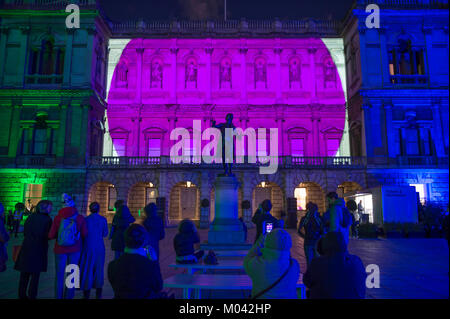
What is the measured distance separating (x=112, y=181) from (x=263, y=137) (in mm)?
12760

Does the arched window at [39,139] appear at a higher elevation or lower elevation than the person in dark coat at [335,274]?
higher

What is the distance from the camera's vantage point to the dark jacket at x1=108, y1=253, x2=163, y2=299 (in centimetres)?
309

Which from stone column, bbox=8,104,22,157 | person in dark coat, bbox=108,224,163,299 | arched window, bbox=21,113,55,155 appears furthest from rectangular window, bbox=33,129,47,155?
person in dark coat, bbox=108,224,163,299

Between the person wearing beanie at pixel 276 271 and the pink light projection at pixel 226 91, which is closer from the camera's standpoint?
the person wearing beanie at pixel 276 271

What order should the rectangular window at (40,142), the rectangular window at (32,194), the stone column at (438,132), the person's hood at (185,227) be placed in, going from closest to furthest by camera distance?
the person's hood at (185,227)
the rectangular window at (32,194)
the stone column at (438,132)
the rectangular window at (40,142)

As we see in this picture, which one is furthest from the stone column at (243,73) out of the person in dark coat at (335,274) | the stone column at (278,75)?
the person in dark coat at (335,274)

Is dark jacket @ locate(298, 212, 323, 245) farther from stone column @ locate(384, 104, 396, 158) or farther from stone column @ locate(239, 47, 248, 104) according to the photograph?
stone column @ locate(239, 47, 248, 104)

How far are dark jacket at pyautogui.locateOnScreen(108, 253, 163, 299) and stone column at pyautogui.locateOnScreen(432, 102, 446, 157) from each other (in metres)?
26.5

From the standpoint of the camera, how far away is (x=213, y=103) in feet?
90.4

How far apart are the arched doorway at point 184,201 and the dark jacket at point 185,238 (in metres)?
20.1

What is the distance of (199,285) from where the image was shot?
4.44m

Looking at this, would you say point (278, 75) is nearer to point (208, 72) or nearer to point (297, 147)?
point (208, 72)

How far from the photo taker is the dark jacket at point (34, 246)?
506cm

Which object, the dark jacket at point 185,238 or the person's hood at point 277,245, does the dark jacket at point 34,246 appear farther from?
the person's hood at point 277,245
